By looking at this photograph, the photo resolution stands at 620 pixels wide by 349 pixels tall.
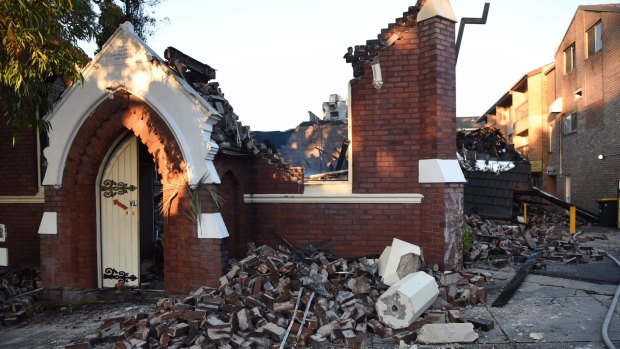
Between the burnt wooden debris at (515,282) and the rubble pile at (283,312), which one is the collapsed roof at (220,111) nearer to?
the rubble pile at (283,312)

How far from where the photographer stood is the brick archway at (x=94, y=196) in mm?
6898

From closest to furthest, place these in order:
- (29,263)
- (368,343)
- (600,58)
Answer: (368,343) < (29,263) < (600,58)

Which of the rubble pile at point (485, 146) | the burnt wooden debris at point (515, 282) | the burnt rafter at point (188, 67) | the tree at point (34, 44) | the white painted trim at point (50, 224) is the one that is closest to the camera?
the tree at point (34, 44)

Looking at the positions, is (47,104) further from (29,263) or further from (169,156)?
(29,263)

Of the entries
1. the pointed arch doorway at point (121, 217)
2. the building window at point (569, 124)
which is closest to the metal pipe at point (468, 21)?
the pointed arch doorway at point (121, 217)

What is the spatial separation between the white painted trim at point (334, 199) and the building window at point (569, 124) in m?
19.8

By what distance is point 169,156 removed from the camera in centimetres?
689

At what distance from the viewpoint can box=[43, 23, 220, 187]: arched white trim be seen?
265 inches

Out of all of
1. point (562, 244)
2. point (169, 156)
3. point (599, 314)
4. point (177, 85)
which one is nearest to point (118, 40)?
point (177, 85)

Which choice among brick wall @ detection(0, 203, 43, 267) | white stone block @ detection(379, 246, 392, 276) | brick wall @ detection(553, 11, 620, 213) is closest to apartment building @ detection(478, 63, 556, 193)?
brick wall @ detection(553, 11, 620, 213)

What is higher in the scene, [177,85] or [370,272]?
[177,85]

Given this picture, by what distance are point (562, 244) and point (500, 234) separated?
139 cm

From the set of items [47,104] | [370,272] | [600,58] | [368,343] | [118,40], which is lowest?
[368,343]

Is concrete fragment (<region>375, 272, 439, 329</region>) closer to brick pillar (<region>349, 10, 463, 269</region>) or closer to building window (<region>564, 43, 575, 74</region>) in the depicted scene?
brick pillar (<region>349, 10, 463, 269</region>)
